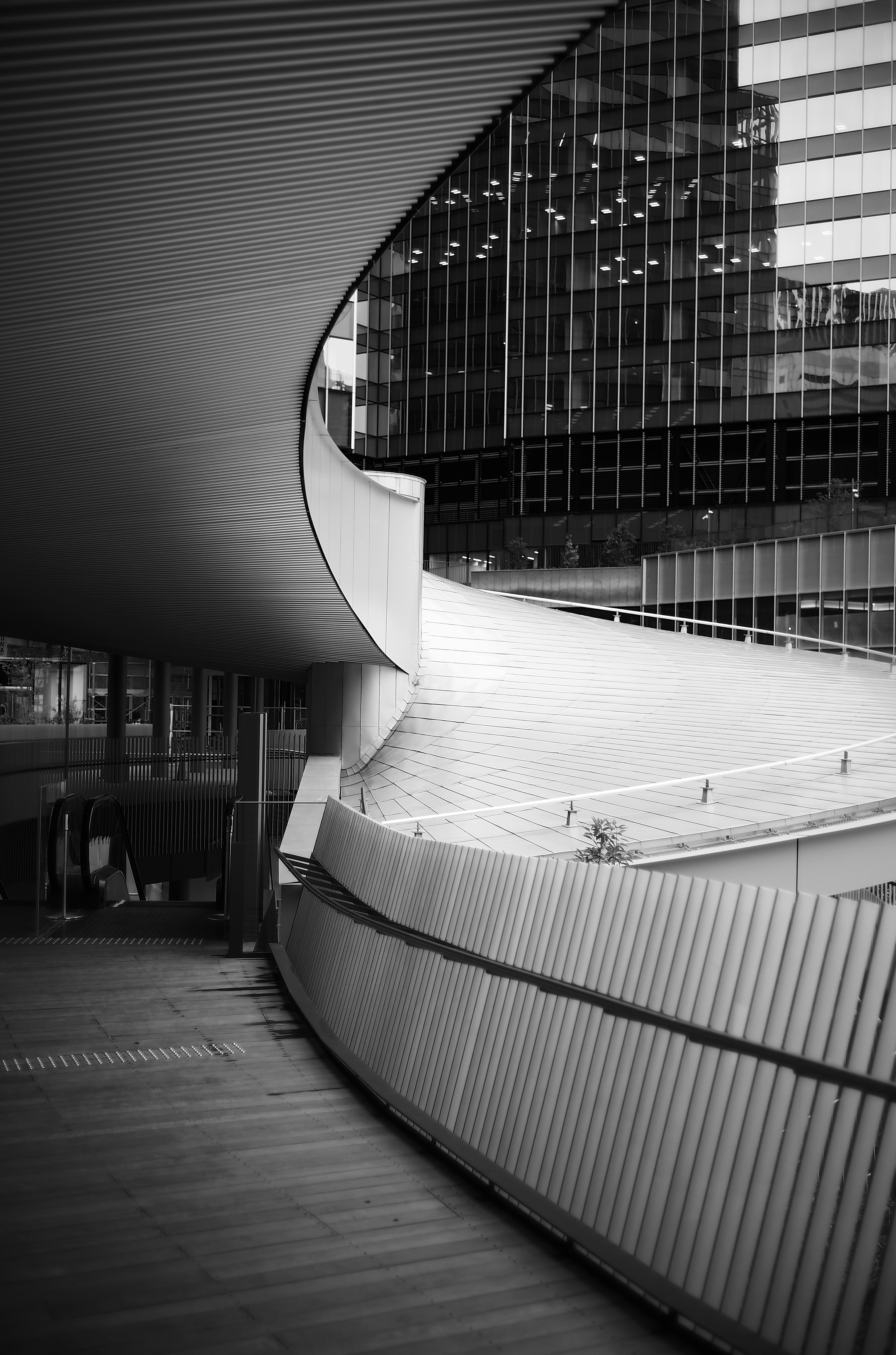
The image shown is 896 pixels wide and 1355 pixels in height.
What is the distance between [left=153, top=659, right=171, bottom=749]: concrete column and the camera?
37812 mm

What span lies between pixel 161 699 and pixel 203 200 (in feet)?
113

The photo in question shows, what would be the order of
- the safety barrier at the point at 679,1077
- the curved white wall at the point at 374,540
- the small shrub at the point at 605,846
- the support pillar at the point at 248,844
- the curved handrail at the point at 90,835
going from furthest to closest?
the curved handrail at the point at 90,835, the curved white wall at the point at 374,540, the small shrub at the point at 605,846, the support pillar at the point at 248,844, the safety barrier at the point at 679,1077

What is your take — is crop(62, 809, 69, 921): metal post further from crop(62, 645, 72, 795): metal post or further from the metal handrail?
the metal handrail

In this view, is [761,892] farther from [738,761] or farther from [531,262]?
[531,262]

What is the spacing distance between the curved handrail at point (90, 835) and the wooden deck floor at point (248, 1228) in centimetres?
988

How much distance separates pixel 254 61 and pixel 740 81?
61.2m

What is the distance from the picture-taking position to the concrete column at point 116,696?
34.5 m

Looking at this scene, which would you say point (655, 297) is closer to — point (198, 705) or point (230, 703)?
point (230, 703)

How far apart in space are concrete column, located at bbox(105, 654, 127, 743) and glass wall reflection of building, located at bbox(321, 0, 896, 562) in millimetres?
20020

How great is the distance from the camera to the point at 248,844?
12250 mm

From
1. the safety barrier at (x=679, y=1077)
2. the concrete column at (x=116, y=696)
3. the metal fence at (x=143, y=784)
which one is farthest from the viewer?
the concrete column at (x=116, y=696)

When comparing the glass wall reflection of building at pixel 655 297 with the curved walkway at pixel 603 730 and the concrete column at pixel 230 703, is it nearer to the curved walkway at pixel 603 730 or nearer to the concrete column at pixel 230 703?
the concrete column at pixel 230 703

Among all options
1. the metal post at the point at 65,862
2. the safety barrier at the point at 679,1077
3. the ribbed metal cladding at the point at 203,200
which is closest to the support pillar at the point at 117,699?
the metal post at the point at 65,862

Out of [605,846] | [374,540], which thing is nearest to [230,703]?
[374,540]
